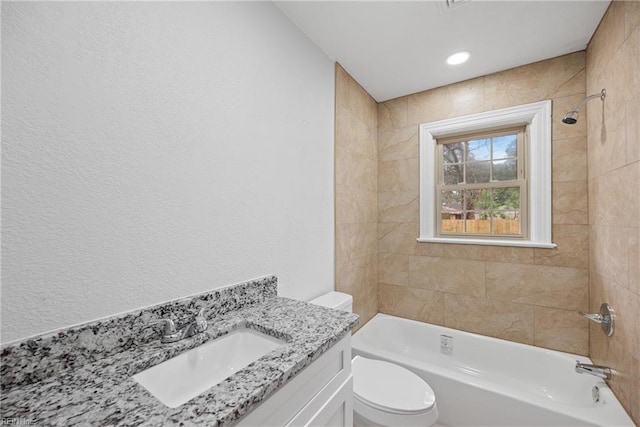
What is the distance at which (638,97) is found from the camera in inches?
47.9

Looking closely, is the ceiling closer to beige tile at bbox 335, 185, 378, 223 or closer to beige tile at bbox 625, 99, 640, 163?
beige tile at bbox 625, 99, 640, 163

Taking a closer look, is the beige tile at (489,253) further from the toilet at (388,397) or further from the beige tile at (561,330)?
the toilet at (388,397)

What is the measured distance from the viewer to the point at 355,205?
7.45ft

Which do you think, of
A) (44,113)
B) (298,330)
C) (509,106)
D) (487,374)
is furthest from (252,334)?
(509,106)

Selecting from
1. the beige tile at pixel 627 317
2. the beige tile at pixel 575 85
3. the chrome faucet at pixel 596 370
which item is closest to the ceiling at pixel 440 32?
the beige tile at pixel 575 85

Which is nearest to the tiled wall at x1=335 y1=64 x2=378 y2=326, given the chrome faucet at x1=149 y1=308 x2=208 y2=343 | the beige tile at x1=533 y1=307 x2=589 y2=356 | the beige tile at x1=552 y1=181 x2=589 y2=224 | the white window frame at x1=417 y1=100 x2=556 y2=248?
the white window frame at x1=417 y1=100 x2=556 y2=248

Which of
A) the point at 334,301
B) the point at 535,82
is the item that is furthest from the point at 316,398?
the point at 535,82

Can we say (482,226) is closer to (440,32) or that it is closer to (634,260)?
(634,260)

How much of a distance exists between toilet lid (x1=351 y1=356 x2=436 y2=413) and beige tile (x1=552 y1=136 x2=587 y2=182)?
1.76 m

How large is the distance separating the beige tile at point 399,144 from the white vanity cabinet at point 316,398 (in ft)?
6.44

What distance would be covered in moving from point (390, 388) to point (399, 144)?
79.5 inches

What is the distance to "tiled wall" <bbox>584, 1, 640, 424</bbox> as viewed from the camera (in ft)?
4.11

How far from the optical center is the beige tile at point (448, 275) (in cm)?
224

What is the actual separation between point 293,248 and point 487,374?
188 cm
